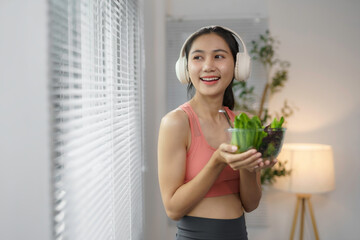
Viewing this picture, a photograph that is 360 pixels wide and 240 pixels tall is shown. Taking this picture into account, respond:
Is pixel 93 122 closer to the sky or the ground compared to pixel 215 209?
closer to the sky

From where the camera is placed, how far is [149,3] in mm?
2615

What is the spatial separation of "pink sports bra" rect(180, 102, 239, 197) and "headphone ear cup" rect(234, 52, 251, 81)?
0.72 ft

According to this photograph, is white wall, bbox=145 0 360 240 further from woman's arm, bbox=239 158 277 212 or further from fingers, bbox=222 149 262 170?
fingers, bbox=222 149 262 170

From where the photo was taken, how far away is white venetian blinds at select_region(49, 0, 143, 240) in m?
0.92

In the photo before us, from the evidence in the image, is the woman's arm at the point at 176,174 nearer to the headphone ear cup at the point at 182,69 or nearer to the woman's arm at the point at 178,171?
the woman's arm at the point at 178,171

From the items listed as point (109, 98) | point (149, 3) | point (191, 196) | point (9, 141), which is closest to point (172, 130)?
point (191, 196)

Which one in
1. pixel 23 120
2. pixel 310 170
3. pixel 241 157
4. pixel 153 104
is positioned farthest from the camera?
pixel 153 104

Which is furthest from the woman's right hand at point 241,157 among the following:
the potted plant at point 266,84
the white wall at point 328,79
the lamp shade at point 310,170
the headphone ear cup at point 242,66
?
the white wall at point 328,79

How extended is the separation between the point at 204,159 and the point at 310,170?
5.17 ft

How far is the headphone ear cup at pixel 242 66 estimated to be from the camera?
1.35 m

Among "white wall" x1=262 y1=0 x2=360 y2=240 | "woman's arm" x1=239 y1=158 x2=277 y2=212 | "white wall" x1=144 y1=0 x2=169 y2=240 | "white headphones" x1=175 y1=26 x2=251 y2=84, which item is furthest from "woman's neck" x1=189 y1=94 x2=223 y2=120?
"white wall" x1=262 y1=0 x2=360 y2=240

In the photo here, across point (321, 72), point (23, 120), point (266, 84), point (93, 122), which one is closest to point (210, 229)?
point (93, 122)

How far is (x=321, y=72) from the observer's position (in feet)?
9.50

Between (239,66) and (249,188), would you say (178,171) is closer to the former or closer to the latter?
(249,188)
